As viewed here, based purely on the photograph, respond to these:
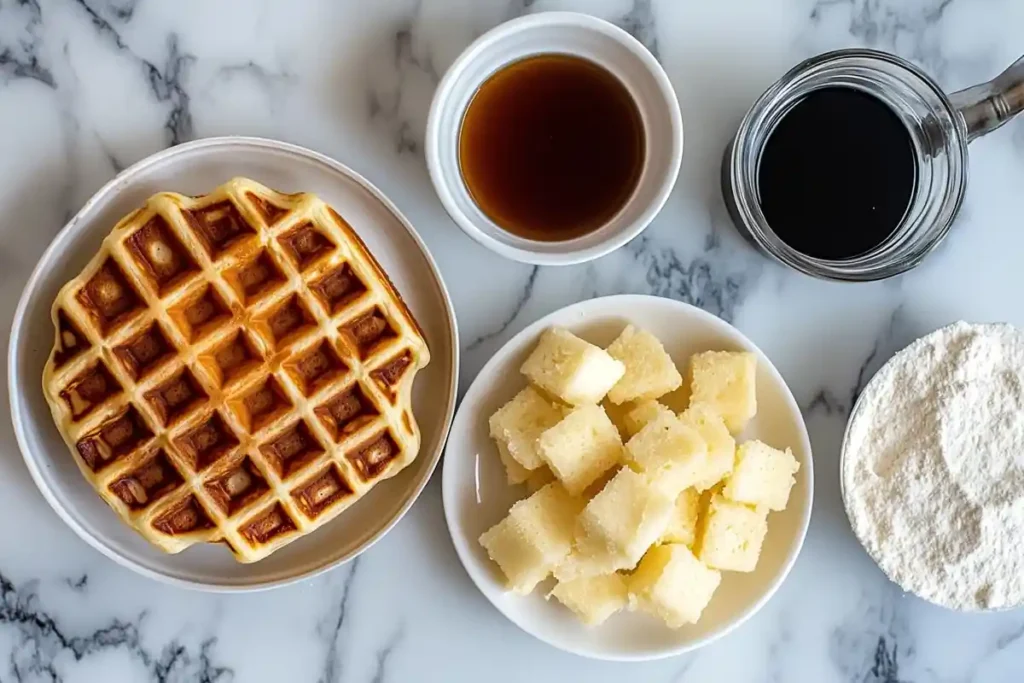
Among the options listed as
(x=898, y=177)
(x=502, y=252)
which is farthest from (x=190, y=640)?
(x=898, y=177)

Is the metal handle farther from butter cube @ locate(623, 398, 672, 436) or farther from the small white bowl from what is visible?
butter cube @ locate(623, 398, 672, 436)

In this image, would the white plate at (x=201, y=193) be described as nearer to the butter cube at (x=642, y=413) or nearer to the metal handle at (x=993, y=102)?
the butter cube at (x=642, y=413)

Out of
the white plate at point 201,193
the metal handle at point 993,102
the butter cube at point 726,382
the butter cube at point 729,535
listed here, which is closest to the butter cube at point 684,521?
the butter cube at point 729,535

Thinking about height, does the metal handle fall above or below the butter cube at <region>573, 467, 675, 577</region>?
above

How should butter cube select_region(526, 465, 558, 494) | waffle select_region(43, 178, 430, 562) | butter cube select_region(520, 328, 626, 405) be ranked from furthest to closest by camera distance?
1. butter cube select_region(526, 465, 558, 494)
2. butter cube select_region(520, 328, 626, 405)
3. waffle select_region(43, 178, 430, 562)

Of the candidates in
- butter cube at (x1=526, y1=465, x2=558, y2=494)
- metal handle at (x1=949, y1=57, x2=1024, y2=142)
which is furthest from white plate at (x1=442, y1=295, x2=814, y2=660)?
metal handle at (x1=949, y1=57, x2=1024, y2=142)

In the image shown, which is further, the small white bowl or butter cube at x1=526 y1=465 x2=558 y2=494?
butter cube at x1=526 y1=465 x2=558 y2=494

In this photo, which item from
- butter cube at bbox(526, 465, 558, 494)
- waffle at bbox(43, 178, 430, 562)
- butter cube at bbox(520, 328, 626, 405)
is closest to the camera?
waffle at bbox(43, 178, 430, 562)

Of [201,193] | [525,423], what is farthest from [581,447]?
[201,193]

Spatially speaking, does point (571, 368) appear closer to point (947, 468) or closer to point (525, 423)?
point (525, 423)
